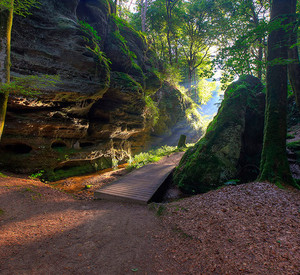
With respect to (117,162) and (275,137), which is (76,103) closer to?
(117,162)

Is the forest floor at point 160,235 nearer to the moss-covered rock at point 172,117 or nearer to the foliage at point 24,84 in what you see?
the foliage at point 24,84

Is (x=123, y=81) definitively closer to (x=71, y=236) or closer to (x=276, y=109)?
(x=276, y=109)

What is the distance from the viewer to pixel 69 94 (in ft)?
29.6

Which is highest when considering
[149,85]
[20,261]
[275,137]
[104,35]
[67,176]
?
[104,35]

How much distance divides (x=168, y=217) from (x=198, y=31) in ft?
89.6

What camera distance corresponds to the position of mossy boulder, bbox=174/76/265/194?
253 inches

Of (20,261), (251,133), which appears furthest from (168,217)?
(251,133)

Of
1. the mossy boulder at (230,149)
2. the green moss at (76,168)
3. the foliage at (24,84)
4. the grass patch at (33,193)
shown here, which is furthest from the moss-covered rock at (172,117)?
the grass patch at (33,193)

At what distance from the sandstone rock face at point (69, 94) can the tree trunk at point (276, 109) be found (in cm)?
900

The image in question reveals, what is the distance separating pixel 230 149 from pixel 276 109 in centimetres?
236

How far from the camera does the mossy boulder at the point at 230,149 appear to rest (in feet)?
21.1

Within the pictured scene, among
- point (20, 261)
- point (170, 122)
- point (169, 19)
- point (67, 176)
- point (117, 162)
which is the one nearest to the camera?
point (20, 261)

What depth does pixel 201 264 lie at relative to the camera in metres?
2.55

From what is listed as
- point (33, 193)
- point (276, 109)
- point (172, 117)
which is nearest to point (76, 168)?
point (33, 193)
